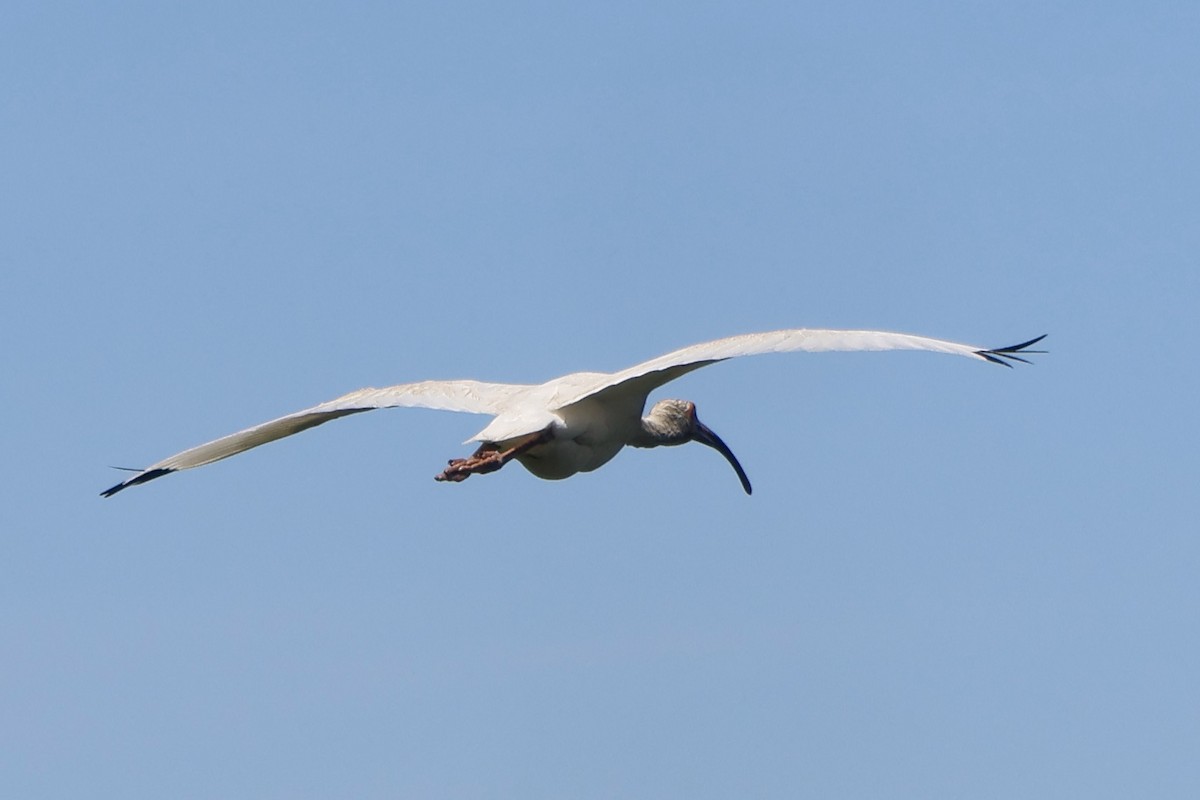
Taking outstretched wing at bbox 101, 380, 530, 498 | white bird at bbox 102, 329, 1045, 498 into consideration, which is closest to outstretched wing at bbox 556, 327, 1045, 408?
white bird at bbox 102, 329, 1045, 498

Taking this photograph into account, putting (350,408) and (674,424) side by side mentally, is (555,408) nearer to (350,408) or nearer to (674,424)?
(350,408)

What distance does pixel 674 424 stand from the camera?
26.1m

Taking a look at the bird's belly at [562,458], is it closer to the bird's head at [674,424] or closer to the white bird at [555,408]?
the white bird at [555,408]

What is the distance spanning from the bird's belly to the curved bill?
380cm

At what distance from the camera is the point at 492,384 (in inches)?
960

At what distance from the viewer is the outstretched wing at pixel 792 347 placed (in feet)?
64.4

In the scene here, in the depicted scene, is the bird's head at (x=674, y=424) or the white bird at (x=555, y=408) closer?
the white bird at (x=555, y=408)

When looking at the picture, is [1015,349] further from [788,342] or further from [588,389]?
[588,389]

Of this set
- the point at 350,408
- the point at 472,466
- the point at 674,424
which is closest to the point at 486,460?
the point at 472,466

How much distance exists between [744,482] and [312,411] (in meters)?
8.54

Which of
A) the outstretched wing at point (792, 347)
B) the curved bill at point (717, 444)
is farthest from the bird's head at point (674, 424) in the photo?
the outstretched wing at point (792, 347)

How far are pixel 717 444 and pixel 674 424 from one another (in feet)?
7.56

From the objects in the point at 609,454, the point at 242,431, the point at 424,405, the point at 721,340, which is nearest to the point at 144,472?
the point at 242,431

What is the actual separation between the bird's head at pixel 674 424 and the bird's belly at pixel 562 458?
1.72 meters
